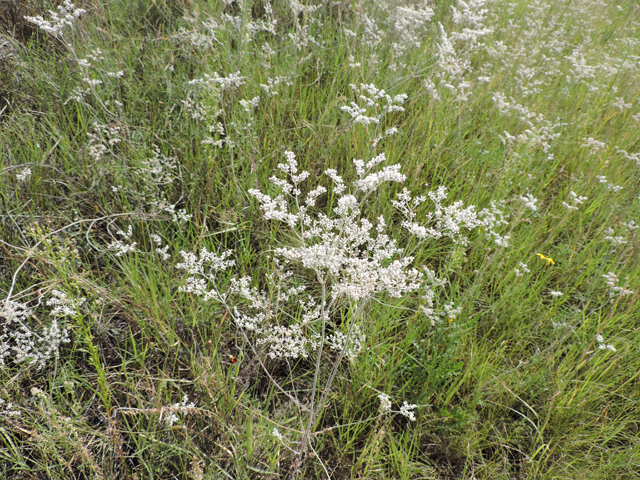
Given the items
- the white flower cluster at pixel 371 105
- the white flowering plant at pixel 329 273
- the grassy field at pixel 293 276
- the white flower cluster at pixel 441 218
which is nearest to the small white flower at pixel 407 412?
the grassy field at pixel 293 276

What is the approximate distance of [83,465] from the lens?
1.32 m

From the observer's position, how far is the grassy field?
1.44m

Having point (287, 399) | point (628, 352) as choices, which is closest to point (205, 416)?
point (287, 399)

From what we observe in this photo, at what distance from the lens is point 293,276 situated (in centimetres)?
201

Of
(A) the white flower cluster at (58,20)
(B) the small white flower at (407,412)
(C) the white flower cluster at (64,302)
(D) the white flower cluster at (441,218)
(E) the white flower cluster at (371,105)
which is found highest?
(A) the white flower cluster at (58,20)

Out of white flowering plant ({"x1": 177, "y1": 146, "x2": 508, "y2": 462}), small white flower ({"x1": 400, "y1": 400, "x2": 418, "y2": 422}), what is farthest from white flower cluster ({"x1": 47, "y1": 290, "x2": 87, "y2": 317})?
small white flower ({"x1": 400, "y1": 400, "x2": 418, "y2": 422})

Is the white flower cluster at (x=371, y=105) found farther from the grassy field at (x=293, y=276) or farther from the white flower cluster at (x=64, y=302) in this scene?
the white flower cluster at (x=64, y=302)

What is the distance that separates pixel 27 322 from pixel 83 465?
752mm

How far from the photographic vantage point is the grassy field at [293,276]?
144 centimetres

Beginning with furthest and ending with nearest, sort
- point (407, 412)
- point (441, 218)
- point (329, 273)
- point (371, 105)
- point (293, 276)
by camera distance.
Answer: point (371, 105), point (293, 276), point (441, 218), point (407, 412), point (329, 273)

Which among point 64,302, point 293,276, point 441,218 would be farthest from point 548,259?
point 64,302

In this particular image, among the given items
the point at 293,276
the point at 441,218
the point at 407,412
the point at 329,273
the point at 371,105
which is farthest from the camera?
the point at 371,105

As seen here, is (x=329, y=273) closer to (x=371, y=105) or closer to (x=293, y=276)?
(x=293, y=276)

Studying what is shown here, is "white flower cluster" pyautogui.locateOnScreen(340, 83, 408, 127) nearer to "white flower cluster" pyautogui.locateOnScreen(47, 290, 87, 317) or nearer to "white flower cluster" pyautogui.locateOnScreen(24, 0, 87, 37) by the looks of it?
"white flower cluster" pyautogui.locateOnScreen(47, 290, 87, 317)
